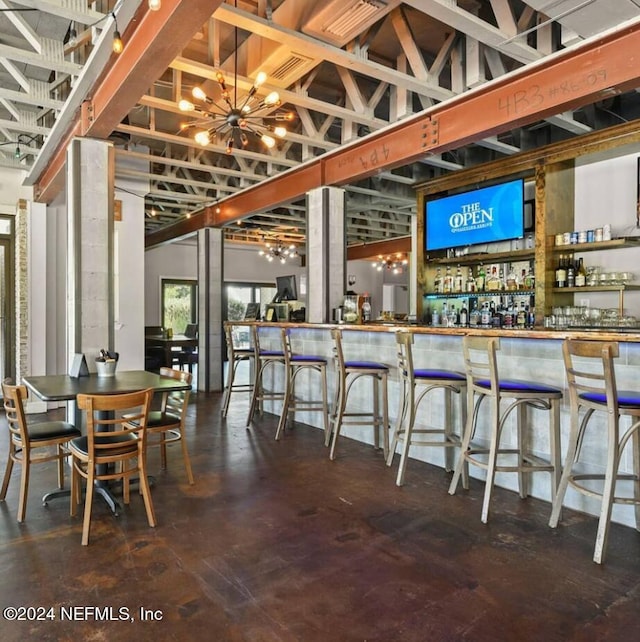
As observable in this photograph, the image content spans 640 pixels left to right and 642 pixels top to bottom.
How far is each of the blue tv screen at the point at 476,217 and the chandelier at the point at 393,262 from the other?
6.08 m

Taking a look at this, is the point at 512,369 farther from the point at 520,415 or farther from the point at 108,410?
the point at 108,410

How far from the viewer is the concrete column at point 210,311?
8.42 meters

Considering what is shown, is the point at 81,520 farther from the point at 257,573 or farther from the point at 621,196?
the point at 621,196

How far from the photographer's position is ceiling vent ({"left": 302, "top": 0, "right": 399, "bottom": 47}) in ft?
10.9

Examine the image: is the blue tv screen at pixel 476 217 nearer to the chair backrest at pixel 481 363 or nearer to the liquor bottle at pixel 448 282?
the liquor bottle at pixel 448 282

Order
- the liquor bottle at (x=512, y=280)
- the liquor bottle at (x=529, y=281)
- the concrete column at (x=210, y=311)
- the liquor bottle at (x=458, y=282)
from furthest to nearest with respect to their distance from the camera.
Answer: the concrete column at (x=210, y=311) < the liquor bottle at (x=458, y=282) < the liquor bottle at (x=512, y=280) < the liquor bottle at (x=529, y=281)

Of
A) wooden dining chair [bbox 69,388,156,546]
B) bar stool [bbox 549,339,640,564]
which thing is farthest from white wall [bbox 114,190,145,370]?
bar stool [bbox 549,339,640,564]

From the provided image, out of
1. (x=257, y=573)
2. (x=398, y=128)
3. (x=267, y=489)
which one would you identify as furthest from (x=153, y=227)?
(x=257, y=573)

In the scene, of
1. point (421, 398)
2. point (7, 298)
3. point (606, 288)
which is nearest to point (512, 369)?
point (421, 398)

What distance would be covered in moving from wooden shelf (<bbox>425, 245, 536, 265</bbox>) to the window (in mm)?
7633

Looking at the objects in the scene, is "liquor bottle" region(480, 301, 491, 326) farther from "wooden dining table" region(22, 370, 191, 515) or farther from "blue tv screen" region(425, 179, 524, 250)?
"wooden dining table" region(22, 370, 191, 515)

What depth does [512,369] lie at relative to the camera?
357 centimetres

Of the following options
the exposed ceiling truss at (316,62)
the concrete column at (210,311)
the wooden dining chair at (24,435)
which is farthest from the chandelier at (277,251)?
the wooden dining chair at (24,435)

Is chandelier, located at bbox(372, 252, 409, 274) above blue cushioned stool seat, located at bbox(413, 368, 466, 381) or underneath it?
above
